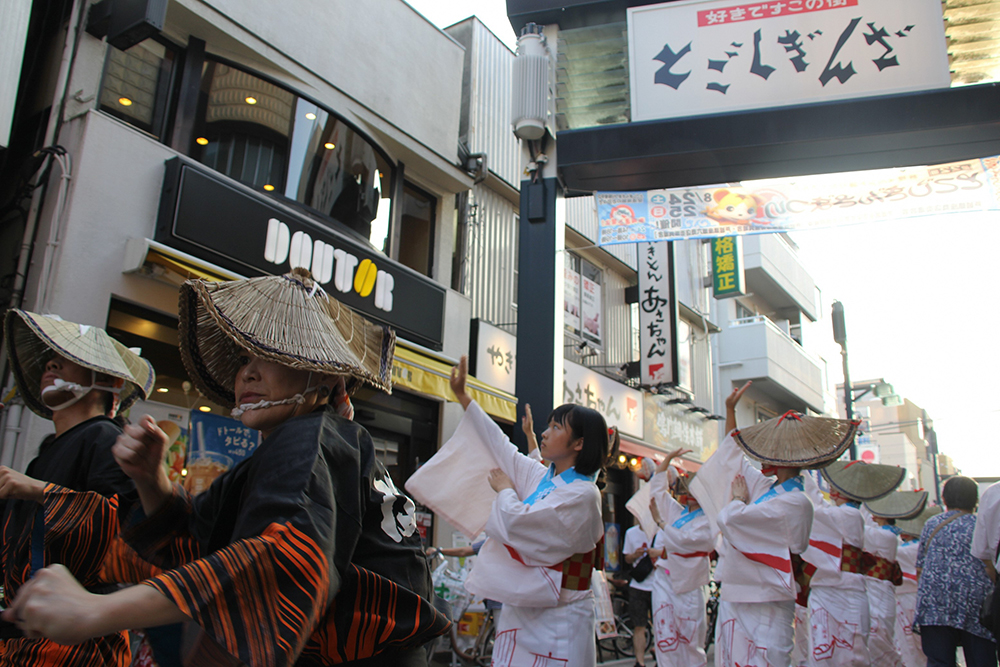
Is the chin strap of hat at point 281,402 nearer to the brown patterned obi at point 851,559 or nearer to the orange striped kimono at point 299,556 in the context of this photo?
the orange striped kimono at point 299,556

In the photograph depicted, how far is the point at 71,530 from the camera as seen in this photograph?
93.4 inches

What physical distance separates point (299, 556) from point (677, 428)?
57.9ft

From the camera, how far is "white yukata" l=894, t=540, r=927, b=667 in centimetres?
949

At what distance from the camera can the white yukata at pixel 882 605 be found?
827 centimetres

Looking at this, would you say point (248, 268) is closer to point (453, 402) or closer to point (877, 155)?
point (453, 402)

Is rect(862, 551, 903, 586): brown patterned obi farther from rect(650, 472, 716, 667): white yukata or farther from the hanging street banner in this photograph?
the hanging street banner

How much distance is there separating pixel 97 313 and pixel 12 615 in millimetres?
6329

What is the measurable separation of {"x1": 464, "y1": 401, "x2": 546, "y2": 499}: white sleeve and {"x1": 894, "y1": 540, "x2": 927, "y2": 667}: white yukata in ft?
22.4

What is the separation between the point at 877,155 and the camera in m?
5.32

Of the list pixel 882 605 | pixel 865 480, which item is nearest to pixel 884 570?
pixel 882 605

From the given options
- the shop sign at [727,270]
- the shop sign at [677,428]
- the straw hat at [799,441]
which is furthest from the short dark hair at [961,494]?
the shop sign at [727,270]

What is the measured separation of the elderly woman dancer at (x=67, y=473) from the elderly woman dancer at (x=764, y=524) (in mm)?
3758

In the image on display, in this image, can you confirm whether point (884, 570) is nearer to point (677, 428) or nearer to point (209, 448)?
point (209, 448)

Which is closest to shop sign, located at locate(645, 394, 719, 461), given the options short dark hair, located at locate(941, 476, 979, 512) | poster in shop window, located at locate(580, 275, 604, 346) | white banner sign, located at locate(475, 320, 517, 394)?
poster in shop window, located at locate(580, 275, 604, 346)
